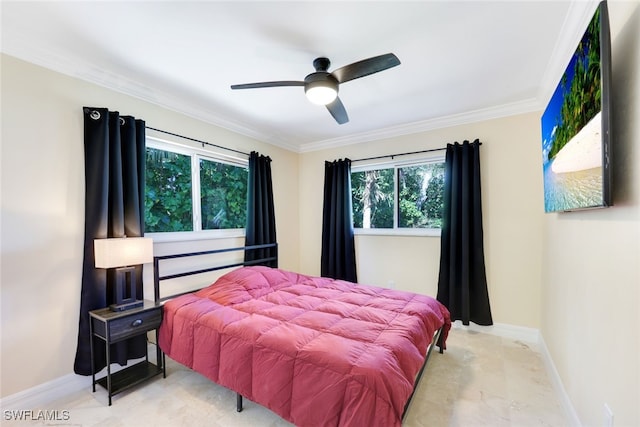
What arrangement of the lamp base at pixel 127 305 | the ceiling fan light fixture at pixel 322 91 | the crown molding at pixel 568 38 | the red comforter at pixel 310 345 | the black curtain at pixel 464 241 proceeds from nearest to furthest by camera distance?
the red comforter at pixel 310 345 < the crown molding at pixel 568 38 < the ceiling fan light fixture at pixel 322 91 < the lamp base at pixel 127 305 < the black curtain at pixel 464 241

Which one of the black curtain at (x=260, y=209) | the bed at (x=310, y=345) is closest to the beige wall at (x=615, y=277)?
the bed at (x=310, y=345)

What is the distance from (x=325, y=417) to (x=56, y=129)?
2.75 metres

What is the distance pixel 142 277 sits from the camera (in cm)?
251

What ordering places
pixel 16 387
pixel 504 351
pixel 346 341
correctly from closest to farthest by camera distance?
pixel 346 341 < pixel 16 387 < pixel 504 351

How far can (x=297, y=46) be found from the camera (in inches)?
78.3

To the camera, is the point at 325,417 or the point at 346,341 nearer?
the point at 325,417

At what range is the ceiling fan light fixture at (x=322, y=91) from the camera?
1.98 meters

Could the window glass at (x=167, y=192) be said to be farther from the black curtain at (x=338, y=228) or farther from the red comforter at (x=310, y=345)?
the black curtain at (x=338, y=228)

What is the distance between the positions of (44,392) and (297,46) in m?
3.12

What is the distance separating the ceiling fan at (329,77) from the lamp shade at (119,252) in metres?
1.44

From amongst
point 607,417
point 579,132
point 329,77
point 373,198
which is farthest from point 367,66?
point 373,198

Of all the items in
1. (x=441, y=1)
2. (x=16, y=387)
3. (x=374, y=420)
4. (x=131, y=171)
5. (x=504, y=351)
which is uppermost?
(x=441, y=1)

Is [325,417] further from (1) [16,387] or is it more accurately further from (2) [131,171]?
(2) [131,171]

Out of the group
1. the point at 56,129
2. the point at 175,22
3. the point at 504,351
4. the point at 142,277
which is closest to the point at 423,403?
the point at 504,351
